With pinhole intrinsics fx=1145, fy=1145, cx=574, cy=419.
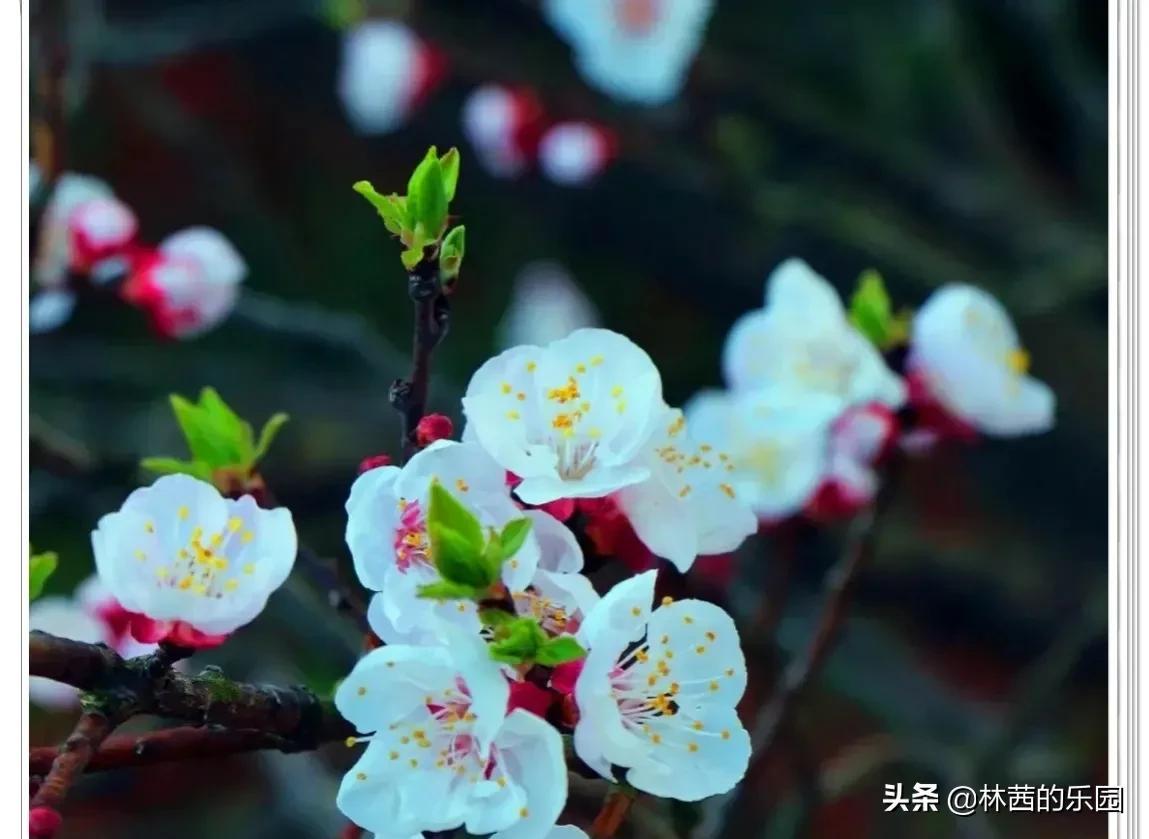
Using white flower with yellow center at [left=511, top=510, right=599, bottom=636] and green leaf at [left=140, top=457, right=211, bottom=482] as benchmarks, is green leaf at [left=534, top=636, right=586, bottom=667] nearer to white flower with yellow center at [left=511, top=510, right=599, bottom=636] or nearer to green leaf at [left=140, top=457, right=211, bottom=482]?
white flower with yellow center at [left=511, top=510, right=599, bottom=636]

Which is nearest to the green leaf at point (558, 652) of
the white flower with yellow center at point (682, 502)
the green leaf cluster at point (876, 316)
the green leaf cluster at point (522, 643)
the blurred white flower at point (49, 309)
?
the green leaf cluster at point (522, 643)

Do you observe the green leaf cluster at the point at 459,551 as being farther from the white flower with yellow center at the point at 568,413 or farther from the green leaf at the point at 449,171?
the green leaf at the point at 449,171

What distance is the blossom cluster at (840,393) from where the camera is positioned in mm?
854

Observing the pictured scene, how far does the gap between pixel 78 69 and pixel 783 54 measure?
533mm

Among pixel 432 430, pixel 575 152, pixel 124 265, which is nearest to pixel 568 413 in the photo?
pixel 432 430

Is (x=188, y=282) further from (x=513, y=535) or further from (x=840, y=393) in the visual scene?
(x=840, y=393)

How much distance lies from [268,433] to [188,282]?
0.45 feet

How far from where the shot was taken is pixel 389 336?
2.79 ft

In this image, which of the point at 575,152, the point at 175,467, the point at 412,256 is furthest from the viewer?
the point at 575,152

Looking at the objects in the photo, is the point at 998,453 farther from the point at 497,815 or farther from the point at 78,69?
the point at 78,69

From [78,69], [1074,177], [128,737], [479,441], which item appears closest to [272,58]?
[78,69]

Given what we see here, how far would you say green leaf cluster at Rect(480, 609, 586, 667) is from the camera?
61 centimetres

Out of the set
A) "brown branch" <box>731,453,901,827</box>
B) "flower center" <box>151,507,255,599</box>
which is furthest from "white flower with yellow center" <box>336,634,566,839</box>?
"brown branch" <box>731,453,901,827</box>

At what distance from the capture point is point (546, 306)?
2.87 feet
